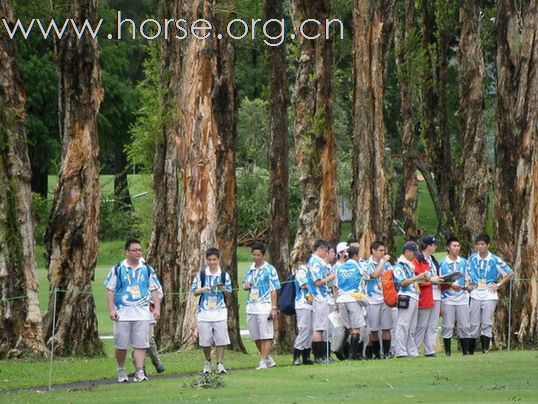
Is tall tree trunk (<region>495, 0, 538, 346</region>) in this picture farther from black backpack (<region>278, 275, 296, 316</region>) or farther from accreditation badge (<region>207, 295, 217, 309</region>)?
accreditation badge (<region>207, 295, 217, 309</region>)

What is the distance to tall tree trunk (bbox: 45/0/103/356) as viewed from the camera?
28578 mm

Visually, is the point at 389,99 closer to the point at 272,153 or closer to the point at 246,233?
the point at 246,233

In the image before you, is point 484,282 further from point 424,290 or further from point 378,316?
point 378,316

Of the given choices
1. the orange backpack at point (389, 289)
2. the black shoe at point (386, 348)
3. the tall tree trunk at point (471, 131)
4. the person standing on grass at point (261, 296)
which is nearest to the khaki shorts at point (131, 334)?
the person standing on grass at point (261, 296)

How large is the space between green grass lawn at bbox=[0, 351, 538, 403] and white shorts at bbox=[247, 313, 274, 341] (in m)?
0.64

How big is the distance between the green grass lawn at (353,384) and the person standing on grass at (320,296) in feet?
4.23

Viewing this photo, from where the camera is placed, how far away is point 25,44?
60.4 metres

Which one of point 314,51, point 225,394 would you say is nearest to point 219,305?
point 225,394

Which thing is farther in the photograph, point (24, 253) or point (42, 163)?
point (42, 163)

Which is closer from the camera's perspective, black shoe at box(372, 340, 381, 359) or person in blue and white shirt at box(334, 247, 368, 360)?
person in blue and white shirt at box(334, 247, 368, 360)

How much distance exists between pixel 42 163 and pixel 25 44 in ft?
19.2

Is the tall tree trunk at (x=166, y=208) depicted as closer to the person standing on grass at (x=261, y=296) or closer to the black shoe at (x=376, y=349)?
the black shoe at (x=376, y=349)

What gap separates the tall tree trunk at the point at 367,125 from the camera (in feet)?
124

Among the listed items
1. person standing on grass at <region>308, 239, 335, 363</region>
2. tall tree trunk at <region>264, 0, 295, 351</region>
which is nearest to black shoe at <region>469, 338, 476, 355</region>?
person standing on grass at <region>308, 239, 335, 363</region>
